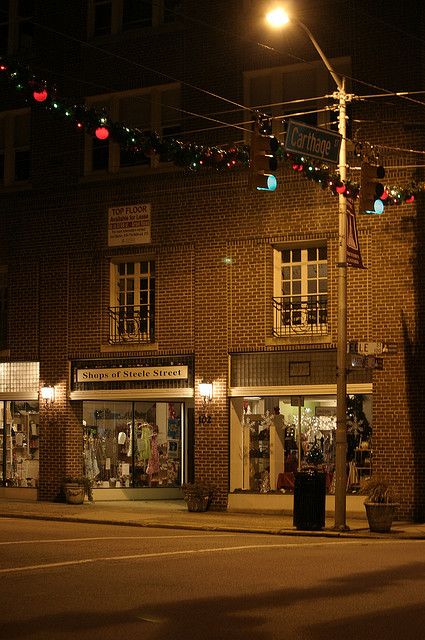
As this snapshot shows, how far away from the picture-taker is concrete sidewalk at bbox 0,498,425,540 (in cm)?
2172

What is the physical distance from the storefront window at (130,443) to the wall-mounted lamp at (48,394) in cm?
91

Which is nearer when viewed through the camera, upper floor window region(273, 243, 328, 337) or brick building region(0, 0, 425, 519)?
brick building region(0, 0, 425, 519)

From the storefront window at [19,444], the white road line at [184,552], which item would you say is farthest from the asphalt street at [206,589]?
the storefront window at [19,444]

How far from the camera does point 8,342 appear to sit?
97.1 ft

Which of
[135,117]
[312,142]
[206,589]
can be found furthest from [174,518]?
[206,589]

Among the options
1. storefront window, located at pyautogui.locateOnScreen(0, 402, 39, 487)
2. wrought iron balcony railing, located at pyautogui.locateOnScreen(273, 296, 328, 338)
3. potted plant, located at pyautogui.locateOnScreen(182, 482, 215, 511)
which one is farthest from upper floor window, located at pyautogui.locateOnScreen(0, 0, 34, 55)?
potted plant, located at pyautogui.locateOnScreen(182, 482, 215, 511)

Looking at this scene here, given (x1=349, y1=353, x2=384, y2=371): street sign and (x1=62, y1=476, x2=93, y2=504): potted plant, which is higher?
(x1=349, y1=353, x2=384, y2=371): street sign

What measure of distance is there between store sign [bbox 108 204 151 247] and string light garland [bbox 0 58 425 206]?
6.01 meters

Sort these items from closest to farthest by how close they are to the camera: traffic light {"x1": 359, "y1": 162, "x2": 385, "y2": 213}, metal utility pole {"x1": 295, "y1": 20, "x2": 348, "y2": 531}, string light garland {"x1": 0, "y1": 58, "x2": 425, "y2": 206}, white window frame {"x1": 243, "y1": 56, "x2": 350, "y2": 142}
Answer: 1. string light garland {"x1": 0, "y1": 58, "x2": 425, "y2": 206}
2. traffic light {"x1": 359, "y1": 162, "x2": 385, "y2": 213}
3. metal utility pole {"x1": 295, "y1": 20, "x2": 348, "y2": 531}
4. white window frame {"x1": 243, "y1": 56, "x2": 350, "y2": 142}

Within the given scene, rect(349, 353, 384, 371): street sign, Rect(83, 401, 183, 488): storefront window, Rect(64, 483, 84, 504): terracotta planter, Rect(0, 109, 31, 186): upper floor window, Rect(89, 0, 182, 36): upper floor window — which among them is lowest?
Rect(64, 483, 84, 504): terracotta planter

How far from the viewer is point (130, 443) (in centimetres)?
2917

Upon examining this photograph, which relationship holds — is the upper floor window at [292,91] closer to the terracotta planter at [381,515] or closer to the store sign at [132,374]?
the store sign at [132,374]

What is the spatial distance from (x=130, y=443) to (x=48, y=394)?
2.56m

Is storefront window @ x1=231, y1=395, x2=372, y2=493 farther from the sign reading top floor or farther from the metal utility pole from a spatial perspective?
the sign reading top floor
